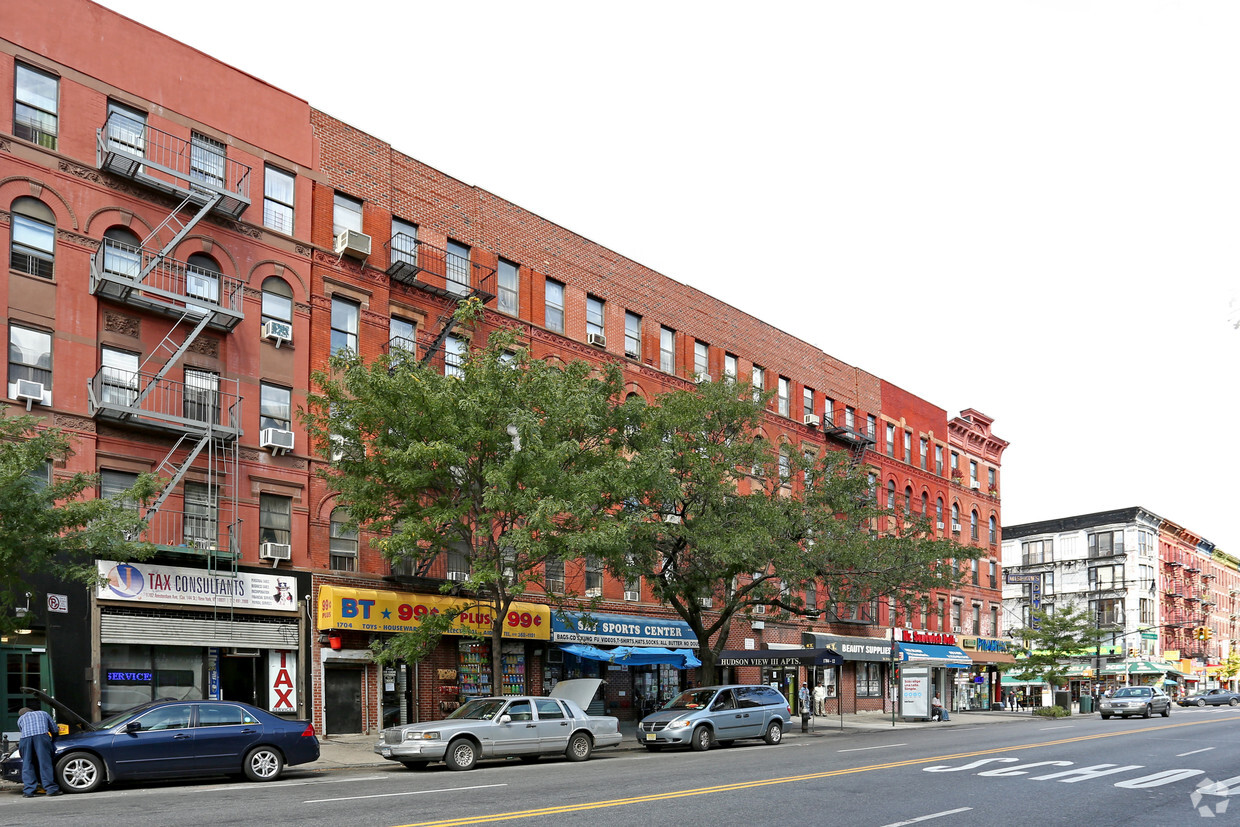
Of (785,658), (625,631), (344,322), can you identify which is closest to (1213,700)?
(785,658)

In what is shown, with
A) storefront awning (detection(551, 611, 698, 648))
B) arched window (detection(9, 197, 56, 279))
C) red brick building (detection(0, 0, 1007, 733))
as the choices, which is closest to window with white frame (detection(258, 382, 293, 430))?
red brick building (detection(0, 0, 1007, 733))

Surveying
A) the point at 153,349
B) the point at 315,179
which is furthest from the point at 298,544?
the point at 315,179

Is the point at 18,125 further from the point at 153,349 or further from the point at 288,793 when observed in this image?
the point at 288,793

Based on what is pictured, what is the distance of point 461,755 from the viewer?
69.3 ft

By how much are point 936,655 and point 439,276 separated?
35.1 m

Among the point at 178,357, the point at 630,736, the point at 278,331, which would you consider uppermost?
the point at 278,331

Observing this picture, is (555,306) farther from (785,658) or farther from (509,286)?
(785,658)

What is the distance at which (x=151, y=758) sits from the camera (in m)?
17.7

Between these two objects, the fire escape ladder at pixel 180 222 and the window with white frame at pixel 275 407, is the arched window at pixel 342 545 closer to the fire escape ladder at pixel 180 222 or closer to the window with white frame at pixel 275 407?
the window with white frame at pixel 275 407

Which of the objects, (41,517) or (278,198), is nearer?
(41,517)

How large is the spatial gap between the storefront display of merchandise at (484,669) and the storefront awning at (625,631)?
1345 millimetres

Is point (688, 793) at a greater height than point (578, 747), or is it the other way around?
point (688, 793)

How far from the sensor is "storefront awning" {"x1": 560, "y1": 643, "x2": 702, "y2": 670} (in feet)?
113

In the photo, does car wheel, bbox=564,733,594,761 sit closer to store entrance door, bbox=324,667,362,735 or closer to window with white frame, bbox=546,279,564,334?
store entrance door, bbox=324,667,362,735
